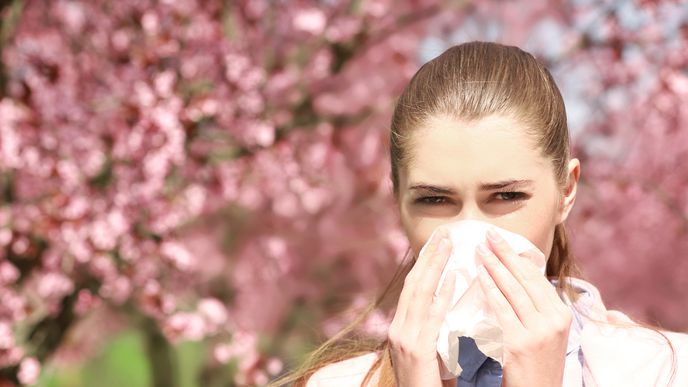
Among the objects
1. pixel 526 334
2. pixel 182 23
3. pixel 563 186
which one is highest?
pixel 182 23

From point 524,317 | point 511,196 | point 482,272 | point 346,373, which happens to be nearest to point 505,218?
point 511,196

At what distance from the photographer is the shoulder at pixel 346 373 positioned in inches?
104

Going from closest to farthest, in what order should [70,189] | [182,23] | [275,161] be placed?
1. [70,189]
2. [182,23]
3. [275,161]

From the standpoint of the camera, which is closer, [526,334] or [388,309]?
[526,334]

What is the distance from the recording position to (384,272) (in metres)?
8.65

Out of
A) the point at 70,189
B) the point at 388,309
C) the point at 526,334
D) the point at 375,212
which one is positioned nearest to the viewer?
the point at 526,334

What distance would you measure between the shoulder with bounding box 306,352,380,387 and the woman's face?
0.54 metres

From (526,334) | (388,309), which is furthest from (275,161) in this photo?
(526,334)

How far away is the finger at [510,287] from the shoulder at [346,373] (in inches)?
26.5

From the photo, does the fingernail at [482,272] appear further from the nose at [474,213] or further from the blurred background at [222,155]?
the blurred background at [222,155]

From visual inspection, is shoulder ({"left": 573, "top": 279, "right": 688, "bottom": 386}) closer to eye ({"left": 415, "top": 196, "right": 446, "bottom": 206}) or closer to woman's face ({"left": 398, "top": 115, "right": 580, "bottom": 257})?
woman's face ({"left": 398, "top": 115, "right": 580, "bottom": 257})

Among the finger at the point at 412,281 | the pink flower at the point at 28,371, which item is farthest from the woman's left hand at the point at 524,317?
the pink flower at the point at 28,371

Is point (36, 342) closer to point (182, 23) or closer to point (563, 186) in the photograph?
point (182, 23)

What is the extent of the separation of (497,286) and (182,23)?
15.5 feet
